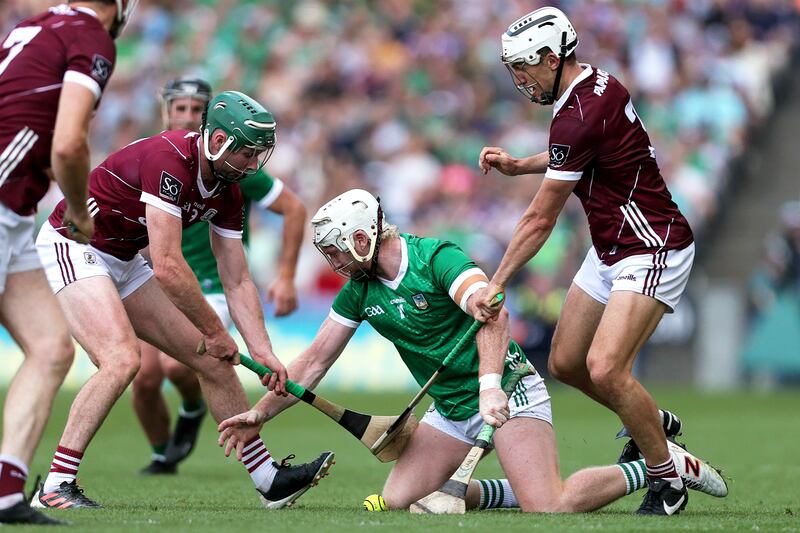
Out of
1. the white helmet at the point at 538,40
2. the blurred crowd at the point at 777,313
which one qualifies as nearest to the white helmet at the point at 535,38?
the white helmet at the point at 538,40

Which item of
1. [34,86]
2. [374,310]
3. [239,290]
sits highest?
[34,86]

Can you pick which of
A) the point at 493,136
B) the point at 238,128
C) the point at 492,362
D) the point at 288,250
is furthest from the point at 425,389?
the point at 493,136

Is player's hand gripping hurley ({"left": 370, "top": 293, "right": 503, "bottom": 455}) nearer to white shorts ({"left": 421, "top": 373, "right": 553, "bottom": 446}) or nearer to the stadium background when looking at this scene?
white shorts ({"left": 421, "top": 373, "right": 553, "bottom": 446})

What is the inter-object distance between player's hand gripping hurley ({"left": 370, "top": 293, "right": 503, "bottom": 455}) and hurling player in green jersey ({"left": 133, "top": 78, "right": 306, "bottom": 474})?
2581 mm

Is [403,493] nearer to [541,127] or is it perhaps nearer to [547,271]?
[547,271]

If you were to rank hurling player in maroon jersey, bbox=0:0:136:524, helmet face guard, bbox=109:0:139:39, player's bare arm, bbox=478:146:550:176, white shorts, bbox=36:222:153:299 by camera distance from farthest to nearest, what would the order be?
player's bare arm, bbox=478:146:550:176 → white shorts, bbox=36:222:153:299 → helmet face guard, bbox=109:0:139:39 → hurling player in maroon jersey, bbox=0:0:136:524

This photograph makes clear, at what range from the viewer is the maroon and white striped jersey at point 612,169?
7605mm

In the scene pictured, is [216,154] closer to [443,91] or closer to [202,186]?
[202,186]

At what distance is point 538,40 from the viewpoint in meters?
7.73

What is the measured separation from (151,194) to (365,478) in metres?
3.43

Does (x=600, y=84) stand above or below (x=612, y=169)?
above

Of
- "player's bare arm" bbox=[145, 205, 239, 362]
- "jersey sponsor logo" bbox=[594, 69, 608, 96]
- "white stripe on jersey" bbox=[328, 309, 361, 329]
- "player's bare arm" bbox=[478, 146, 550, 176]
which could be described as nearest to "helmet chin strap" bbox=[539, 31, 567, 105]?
"jersey sponsor logo" bbox=[594, 69, 608, 96]

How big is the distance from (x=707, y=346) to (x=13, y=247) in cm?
1572

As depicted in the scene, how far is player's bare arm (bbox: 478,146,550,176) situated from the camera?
8.34 meters
